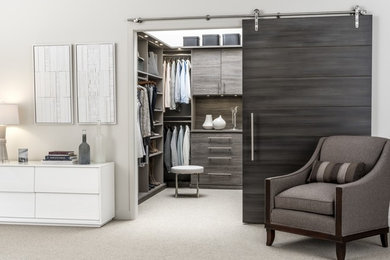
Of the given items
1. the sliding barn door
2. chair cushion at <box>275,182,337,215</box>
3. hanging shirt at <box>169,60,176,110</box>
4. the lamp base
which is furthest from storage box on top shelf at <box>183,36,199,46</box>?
chair cushion at <box>275,182,337,215</box>

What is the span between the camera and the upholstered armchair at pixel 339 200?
4.05 m

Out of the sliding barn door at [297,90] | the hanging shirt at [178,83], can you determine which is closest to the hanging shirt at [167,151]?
the hanging shirt at [178,83]

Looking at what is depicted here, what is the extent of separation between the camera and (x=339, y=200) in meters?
3.99

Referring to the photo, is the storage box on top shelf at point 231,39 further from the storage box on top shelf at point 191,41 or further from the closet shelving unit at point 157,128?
the closet shelving unit at point 157,128

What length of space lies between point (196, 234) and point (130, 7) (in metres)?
2.52

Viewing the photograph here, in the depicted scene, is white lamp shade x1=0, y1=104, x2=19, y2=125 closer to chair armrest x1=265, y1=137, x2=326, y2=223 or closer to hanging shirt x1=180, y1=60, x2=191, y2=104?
chair armrest x1=265, y1=137, x2=326, y2=223

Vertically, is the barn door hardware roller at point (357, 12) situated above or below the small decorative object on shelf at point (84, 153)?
above

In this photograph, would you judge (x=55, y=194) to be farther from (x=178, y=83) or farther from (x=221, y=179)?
(x=178, y=83)

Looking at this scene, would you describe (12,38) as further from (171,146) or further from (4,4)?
(171,146)

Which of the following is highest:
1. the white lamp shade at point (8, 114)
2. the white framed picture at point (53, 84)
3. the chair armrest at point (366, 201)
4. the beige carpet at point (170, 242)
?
the white framed picture at point (53, 84)

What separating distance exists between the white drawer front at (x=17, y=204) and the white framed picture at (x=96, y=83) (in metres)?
1.01

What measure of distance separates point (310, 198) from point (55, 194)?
2.62 metres

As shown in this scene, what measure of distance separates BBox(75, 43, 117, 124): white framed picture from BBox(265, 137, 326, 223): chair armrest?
2004 millimetres

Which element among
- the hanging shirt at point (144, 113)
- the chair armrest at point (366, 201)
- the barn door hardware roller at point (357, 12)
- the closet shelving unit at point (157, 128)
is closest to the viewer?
the chair armrest at point (366, 201)
